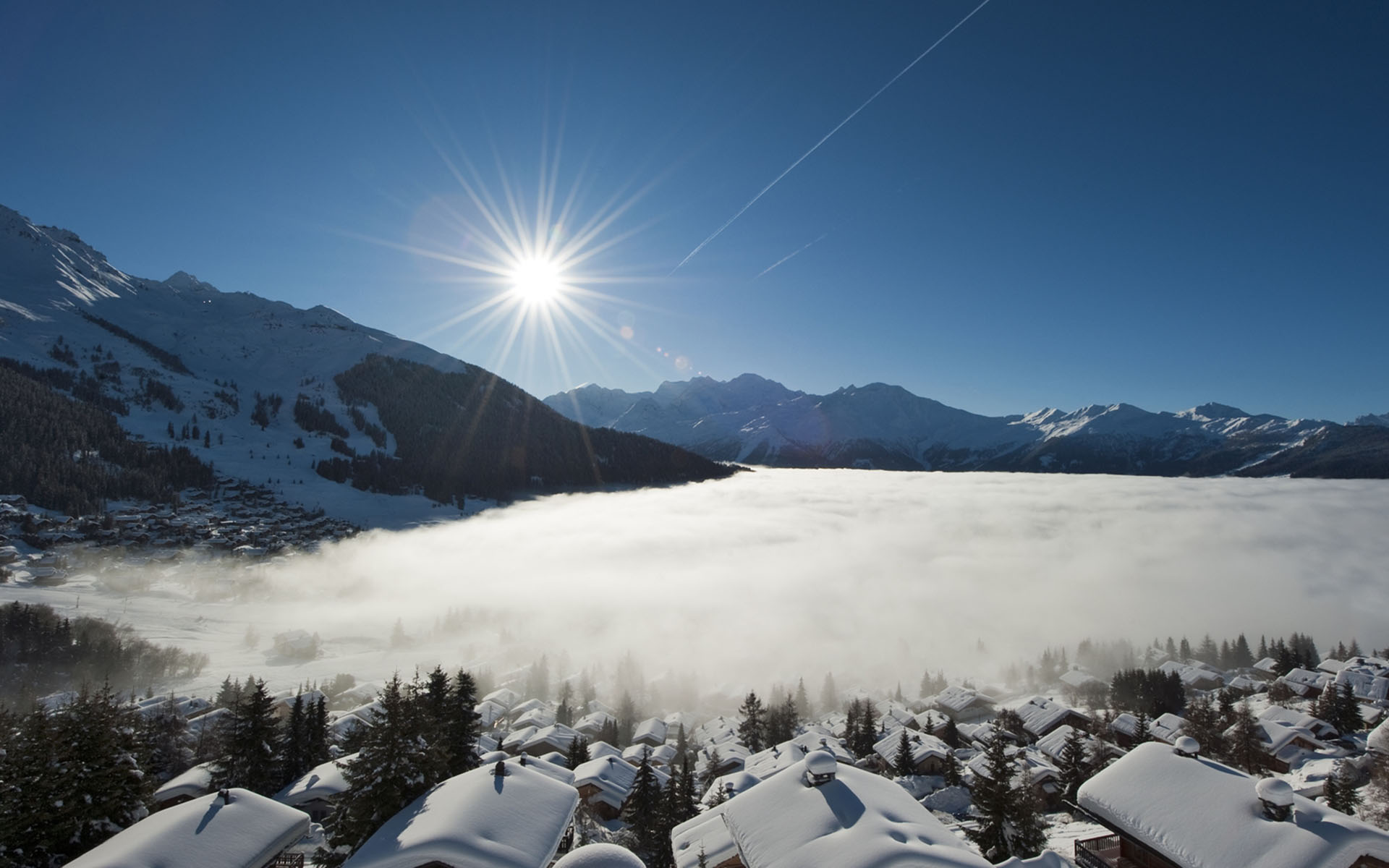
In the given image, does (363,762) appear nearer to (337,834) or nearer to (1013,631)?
(337,834)

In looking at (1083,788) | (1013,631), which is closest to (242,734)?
(1083,788)

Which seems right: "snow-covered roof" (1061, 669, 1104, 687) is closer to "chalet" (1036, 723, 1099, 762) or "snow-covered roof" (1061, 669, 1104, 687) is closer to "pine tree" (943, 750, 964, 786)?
"chalet" (1036, 723, 1099, 762)

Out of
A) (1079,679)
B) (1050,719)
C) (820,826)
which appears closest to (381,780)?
(820,826)

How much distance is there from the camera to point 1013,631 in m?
169

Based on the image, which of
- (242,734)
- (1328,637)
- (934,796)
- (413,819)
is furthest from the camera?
(1328,637)

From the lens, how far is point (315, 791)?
3944cm

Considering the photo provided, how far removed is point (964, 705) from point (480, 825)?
110664 mm

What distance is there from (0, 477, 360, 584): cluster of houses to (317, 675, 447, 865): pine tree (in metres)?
145

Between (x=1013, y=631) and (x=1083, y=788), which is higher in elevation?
(x=1083, y=788)

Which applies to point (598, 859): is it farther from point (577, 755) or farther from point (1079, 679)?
point (1079, 679)

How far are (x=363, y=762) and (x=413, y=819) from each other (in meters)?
4.47

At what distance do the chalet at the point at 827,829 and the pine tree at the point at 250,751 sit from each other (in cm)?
3157

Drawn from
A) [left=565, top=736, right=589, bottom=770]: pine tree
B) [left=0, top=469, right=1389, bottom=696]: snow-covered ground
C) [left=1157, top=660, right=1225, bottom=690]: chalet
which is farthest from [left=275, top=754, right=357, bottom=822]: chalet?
[left=1157, top=660, right=1225, bottom=690]: chalet

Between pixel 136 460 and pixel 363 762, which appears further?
pixel 136 460
